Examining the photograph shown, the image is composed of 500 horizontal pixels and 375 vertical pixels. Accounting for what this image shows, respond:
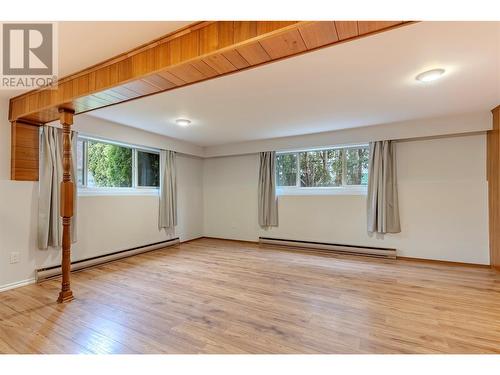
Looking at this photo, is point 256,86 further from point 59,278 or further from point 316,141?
point 59,278

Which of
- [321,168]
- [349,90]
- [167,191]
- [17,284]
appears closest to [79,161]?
[167,191]

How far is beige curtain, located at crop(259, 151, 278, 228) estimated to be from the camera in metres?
5.04

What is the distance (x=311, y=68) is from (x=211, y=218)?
447cm

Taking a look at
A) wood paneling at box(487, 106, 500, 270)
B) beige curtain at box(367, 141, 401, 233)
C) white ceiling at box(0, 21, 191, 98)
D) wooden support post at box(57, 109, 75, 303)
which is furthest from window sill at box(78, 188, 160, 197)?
wood paneling at box(487, 106, 500, 270)

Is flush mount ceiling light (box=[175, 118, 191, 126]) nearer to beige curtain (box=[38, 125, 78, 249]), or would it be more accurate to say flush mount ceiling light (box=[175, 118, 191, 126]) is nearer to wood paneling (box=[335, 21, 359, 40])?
beige curtain (box=[38, 125, 78, 249])

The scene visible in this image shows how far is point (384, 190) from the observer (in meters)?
3.99

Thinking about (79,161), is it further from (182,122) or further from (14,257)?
(182,122)

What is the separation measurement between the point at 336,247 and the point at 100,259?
3884mm

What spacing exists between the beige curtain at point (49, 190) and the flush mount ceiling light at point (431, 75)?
13.0 ft

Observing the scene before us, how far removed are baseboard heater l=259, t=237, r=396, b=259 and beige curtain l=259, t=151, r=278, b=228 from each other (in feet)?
1.14

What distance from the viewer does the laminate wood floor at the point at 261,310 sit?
1.75 metres

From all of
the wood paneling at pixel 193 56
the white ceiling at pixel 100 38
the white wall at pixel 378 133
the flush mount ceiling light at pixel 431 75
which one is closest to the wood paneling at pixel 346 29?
the wood paneling at pixel 193 56

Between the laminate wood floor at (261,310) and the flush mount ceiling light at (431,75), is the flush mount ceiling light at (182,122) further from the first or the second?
the flush mount ceiling light at (431,75)

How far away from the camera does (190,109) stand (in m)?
3.19
